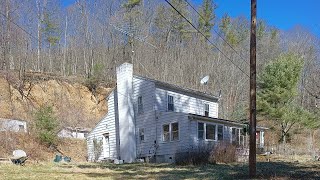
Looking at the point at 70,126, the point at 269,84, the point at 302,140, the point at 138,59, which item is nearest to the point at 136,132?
the point at 70,126

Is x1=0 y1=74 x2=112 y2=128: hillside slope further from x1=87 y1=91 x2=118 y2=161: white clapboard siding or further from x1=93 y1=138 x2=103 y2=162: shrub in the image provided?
x1=93 y1=138 x2=103 y2=162: shrub

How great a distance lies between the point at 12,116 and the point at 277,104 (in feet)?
93.6

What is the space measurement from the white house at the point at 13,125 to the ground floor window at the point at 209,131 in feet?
59.4

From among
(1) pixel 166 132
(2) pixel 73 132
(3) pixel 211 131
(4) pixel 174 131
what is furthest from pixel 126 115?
(2) pixel 73 132

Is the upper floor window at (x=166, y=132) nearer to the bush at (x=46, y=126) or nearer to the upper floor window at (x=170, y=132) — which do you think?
the upper floor window at (x=170, y=132)

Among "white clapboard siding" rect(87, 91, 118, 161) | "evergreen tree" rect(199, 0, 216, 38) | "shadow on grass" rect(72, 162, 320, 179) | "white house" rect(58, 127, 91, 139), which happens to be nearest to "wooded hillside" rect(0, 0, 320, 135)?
"evergreen tree" rect(199, 0, 216, 38)

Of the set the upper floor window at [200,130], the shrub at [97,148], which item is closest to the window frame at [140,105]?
the upper floor window at [200,130]

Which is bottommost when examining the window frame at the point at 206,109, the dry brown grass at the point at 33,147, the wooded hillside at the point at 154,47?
the dry brown grass at the point at 33,147

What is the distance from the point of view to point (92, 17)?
50938 mm

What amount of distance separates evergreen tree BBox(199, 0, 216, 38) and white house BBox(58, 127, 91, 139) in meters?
22.9

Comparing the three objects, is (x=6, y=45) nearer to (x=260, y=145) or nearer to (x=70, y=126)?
(x=70, y=126)

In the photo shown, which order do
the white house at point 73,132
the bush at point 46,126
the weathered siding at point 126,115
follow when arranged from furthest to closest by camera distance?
the white house at point 73,132 < the bush at point 46,126 < the weathered siding at point 126,115

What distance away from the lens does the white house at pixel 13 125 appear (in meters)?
33.8

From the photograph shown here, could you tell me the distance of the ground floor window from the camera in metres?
26.3
